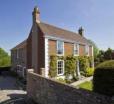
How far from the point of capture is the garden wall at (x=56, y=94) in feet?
26.4

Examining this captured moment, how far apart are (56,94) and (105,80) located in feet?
A: 14.0

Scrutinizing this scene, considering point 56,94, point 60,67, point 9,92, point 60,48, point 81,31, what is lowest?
point 9,92

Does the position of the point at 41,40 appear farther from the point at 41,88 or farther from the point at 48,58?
the point at 41,88

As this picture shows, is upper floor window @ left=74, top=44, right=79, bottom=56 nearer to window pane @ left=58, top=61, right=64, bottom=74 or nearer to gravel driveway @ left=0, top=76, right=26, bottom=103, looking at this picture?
window pane @ left=58, top=61, right=64, bottom=74

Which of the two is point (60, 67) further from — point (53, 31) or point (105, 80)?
point (105, 80)

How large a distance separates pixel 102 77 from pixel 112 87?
679 mm

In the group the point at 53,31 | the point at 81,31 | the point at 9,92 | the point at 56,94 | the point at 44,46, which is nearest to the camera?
the point at 56,94

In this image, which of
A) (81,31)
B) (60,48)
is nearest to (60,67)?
(60,48)

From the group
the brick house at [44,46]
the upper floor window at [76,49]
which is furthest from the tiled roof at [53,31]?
the upper floor window at [76,49]

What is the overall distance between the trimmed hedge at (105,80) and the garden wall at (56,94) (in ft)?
1.56

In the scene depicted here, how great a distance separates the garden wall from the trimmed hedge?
0.47 metres

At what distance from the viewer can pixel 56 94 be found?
1127 cm

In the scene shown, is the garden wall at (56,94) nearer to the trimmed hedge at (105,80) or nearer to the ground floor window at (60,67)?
the trimmed hedge at (105,80)

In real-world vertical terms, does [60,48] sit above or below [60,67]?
above
